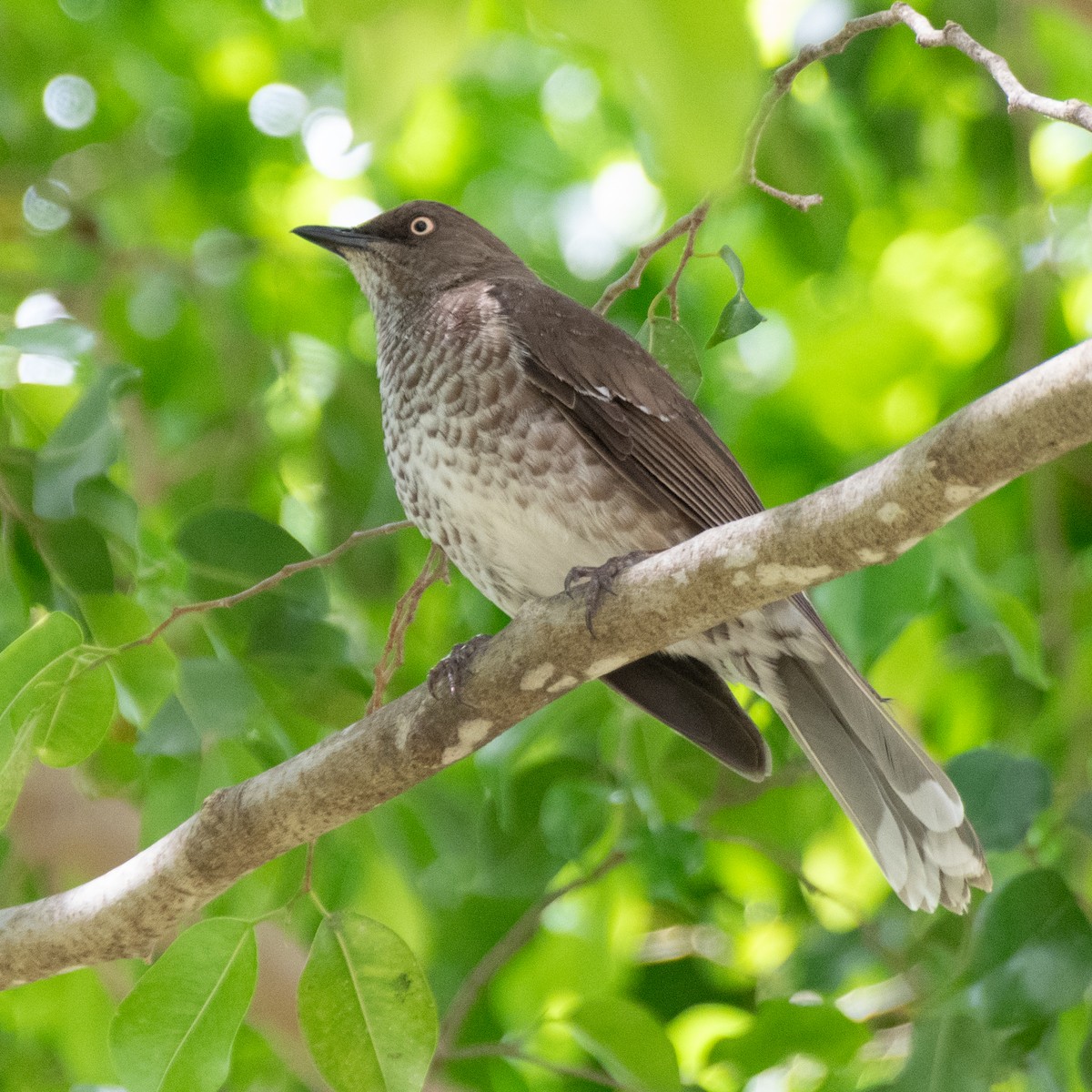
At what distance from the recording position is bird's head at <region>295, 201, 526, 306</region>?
3.59 meters

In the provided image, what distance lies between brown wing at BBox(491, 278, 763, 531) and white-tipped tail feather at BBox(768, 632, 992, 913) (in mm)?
406

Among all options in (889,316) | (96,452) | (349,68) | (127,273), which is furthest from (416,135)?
(349,68)

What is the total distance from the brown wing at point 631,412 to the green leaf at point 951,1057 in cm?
112

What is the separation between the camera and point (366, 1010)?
2201 millimetres

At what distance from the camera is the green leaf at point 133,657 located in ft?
8.05

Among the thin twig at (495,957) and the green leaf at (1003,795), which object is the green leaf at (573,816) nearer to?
the thin twig at (495,957)

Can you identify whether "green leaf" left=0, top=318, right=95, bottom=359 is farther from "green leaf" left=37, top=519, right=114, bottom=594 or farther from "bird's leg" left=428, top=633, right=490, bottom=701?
"bird's leg" left=428, top=633, right=490, bottom=701

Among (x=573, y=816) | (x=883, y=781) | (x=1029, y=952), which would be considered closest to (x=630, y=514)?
(x=573, y=816)

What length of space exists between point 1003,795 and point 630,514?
101 cm

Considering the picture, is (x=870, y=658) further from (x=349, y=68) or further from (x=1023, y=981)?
(x=349, y=68)

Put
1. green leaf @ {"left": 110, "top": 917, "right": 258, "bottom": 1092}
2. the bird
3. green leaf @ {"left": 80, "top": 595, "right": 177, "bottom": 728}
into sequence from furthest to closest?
the bird → green leaf @ {"left": 80, "top": 595, "right": 177, "bottom": 728} → green leaf @ {"left": 110, "top": 917, "right": 258, "bottom": 1092}

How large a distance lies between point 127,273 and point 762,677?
2.90m

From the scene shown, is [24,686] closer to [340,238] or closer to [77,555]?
[77,555]

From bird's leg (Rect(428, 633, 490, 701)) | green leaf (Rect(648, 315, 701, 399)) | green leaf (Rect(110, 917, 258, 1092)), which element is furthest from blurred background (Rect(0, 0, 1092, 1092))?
green leaf (Rect(648, 315, 701, 399))
